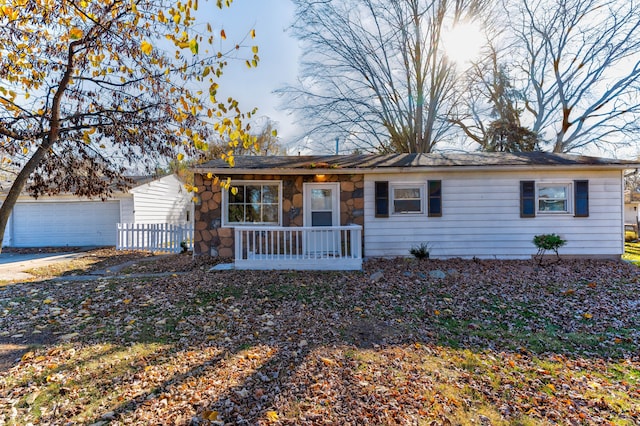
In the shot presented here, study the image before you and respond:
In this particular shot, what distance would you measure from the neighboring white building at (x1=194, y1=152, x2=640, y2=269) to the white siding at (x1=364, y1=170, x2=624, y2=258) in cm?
3

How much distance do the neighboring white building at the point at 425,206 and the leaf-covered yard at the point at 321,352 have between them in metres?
2.60

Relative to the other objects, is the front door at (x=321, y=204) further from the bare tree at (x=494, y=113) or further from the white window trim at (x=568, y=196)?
the bare tree at (x=494, y=113)

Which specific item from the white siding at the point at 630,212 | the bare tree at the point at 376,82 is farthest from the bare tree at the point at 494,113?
the white siding at the point at 630,212

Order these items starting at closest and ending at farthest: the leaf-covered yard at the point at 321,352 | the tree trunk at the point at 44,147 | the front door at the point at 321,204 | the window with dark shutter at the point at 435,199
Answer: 1. the leaf-covered yard at the point at 321,352
2. the tree trunk at the point at 44,147
3. the window with dark shutter at the point at 435,199
4. the front door at the point at 321,204

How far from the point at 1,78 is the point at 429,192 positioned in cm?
885

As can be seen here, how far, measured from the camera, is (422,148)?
1775 centimetres

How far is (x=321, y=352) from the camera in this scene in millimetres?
3596

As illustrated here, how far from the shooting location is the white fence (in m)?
11.3

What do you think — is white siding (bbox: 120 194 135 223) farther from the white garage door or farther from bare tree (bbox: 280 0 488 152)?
bare tree (bbox: 280 0 488 152)

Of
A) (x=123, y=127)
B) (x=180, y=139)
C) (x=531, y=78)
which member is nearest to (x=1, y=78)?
(x=123, y=127)

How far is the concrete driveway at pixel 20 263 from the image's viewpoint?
7523mm

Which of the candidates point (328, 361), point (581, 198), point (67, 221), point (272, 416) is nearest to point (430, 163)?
point (581, 198)

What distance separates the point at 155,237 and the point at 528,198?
12.6 m

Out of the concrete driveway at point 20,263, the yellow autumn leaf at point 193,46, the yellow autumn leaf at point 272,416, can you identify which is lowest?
the yellow autumn leaf at point 272,416
